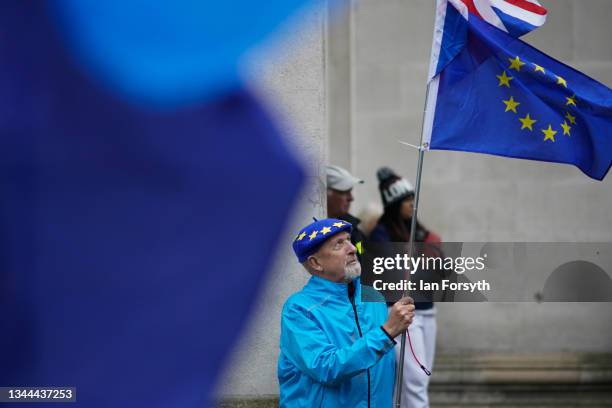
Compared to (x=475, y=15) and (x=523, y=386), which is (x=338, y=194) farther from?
(x=523, y=386)

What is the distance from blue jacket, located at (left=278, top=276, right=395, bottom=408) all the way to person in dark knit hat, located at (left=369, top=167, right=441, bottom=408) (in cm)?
194

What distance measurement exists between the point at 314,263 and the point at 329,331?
11.8 inches

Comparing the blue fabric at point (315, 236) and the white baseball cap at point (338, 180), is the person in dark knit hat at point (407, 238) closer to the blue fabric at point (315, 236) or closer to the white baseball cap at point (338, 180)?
the white baseball cap at point (338, 180)

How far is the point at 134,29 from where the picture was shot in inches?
239

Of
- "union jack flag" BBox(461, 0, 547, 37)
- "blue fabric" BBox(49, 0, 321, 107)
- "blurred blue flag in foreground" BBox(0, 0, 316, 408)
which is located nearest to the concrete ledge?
"blurred blue flag in foreground" BBox(0, 0, 316, 408)

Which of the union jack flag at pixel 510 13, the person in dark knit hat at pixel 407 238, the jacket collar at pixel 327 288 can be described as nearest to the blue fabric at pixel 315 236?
the jacket collar at pixel 327 288

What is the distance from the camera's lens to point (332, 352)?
16.1 ft

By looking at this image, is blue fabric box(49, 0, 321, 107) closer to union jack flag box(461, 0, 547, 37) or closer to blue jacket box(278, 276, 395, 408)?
union jack flag box(461, 0, 547, 37)

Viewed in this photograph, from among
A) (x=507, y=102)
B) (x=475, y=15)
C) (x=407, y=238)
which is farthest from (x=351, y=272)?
(x=407, y=238)

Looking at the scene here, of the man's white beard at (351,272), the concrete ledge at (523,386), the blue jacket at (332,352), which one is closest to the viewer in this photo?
the blue jacket at (332,352)

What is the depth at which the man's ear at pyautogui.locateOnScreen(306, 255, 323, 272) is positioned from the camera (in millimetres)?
5145

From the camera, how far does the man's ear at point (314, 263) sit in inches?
203

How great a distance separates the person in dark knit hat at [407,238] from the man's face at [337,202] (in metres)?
0.54

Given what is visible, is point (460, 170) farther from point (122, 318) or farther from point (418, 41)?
point (122, 318)
